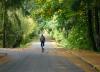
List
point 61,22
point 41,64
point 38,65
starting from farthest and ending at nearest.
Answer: point 61,22, point 41,64, point 38,65

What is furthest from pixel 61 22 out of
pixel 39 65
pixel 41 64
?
pixel 39 65

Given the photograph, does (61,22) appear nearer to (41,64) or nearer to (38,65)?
(41,64)

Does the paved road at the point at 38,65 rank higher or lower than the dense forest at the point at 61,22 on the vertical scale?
lower

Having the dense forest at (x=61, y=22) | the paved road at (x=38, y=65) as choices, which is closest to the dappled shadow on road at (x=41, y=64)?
the paved road at (x=38, y=65)

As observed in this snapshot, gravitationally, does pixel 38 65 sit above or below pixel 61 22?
below

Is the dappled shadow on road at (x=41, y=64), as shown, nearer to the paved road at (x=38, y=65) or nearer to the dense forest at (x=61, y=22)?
the paved road at (x=38, y=65)

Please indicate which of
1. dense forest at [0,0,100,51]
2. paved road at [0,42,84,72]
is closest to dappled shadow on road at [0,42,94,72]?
paved road at [0,42,84,72]

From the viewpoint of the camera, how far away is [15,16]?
42156 millimetres

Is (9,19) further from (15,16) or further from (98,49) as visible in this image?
(98,49)

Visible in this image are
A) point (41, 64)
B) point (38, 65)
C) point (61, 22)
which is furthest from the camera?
point (61, 22)

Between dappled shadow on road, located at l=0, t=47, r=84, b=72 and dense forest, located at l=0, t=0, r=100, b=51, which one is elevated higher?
dense forest, located at l=0, t=0, r=100, b=51

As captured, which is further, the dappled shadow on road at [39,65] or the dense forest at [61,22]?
the dense forest at [61,22]

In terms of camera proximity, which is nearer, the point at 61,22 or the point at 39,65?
the point at 39,65

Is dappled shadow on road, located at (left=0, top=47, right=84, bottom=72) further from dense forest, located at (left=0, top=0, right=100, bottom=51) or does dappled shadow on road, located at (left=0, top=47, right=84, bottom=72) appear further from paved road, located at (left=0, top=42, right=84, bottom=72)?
dense forest, located at (left=0, top=0, right=100, bottom=51)
